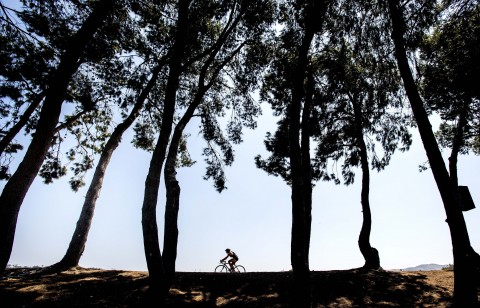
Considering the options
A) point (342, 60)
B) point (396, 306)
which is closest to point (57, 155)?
point (342, 60)

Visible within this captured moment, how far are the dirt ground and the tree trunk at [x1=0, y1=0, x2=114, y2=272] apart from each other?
6.64ft

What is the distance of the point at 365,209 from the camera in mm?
13156

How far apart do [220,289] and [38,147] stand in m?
6.36

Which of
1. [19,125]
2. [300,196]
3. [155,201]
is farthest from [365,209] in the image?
[19,125]

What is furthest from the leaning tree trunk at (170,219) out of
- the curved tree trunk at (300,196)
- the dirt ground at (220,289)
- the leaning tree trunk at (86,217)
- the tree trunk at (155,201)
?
the leaning tree trunk at (86,217)

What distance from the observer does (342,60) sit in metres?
12.7

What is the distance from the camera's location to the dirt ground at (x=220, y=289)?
7672mm

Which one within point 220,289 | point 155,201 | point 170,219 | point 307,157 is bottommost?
point 220,289

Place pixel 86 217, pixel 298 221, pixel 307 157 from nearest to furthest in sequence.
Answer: pixel 298 221 < pixel 86 217 < pixel 307 157

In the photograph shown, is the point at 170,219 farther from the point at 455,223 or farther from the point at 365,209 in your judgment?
the point at 365,209

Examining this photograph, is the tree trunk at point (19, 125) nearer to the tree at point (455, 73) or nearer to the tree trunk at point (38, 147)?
the tree trunk at point (38, 147)

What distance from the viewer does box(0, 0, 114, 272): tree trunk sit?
639cm

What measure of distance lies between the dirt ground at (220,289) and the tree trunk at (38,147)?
6.64 ft

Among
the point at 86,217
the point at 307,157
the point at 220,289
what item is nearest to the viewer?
the point at 220,289
